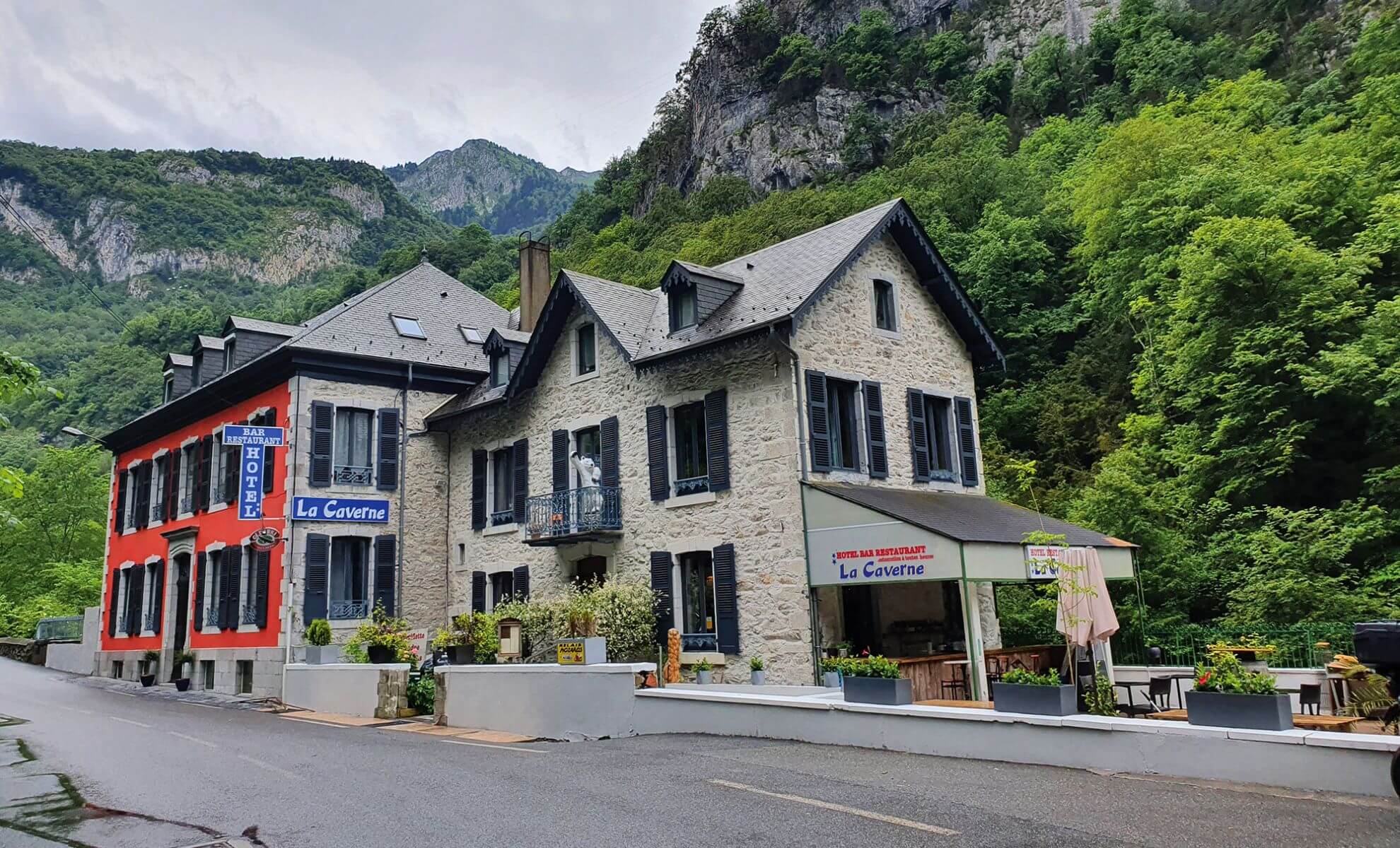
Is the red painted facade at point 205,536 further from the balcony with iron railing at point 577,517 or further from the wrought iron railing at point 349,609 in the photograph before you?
the balcony with iron railing at point 577,517

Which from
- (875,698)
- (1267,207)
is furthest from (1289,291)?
(875,698)

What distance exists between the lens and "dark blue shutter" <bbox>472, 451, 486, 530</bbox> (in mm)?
22266

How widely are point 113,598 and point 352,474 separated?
12.6m

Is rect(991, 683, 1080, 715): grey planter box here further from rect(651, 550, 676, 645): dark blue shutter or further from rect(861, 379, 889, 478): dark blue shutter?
rect(651, 550, 676, 645): dark blue shutter

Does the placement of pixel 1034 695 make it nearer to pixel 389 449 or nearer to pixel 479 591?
pixel 479 591

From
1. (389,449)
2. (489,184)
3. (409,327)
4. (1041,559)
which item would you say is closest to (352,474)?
(389,449)

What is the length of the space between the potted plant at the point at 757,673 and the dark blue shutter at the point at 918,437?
480 centimetres

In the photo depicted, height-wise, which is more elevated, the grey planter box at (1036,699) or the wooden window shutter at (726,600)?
the wooden window shutter at (726,600)

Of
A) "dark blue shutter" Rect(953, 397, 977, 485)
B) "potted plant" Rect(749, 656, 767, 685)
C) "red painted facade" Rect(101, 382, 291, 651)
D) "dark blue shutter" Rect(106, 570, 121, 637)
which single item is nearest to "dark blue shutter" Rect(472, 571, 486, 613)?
"red painted facade" Rect(101, 382, 291, 651)

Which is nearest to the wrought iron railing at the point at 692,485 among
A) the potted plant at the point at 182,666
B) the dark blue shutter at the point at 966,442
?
the dark blue shutter at the point at 966,442

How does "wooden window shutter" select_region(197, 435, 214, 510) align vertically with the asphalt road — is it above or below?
above

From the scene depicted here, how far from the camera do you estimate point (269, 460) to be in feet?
72.7

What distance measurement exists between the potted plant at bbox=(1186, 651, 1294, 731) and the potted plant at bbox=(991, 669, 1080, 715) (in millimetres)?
1066

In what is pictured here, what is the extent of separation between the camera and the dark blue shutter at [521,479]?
68.4ft
